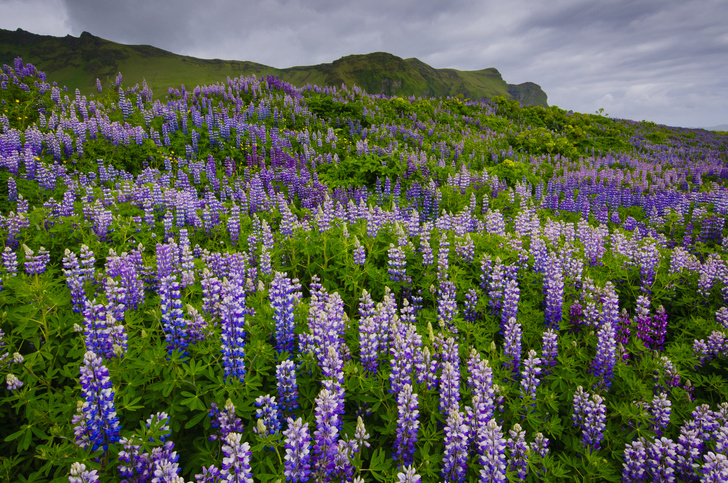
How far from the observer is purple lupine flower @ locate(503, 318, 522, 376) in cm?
394

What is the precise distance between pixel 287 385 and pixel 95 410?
148cm

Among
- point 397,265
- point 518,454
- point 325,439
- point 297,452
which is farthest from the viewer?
point 397,265

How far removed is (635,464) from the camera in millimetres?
3010

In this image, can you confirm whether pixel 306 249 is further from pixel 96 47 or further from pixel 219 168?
pixel 96 47

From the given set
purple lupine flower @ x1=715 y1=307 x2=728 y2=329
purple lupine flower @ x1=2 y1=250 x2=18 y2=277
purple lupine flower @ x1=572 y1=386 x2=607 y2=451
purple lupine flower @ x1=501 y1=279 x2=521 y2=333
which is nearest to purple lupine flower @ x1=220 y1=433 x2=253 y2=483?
purple lupine flower @ x1=572 y1=386 x2=607 y2=451

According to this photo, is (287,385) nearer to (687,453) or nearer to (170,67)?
(687,453)

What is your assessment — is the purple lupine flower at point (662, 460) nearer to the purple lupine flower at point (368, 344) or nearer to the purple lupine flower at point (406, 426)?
the purple lupine flower at point (406, 426)

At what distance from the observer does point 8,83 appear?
13539 mm

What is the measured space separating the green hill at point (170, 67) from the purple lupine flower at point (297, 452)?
541 feet

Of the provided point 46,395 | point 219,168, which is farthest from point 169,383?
point 219,168

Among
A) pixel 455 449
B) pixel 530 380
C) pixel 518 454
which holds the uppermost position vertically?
pixel 530 380

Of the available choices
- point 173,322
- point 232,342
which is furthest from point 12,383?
point 232,342

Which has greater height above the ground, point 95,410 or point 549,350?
point 95,410

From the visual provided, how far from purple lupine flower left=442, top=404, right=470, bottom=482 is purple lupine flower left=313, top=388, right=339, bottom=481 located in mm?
920
